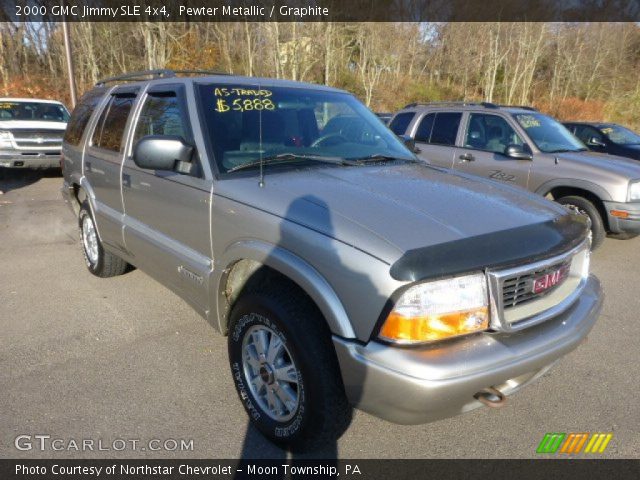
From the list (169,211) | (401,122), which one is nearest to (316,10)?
(401,122)

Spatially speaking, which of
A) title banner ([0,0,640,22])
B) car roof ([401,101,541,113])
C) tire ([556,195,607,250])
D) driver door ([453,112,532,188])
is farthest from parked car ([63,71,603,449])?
title banner ([0,0,640,22])

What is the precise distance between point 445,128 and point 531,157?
151cm

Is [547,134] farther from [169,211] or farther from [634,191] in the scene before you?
[169,211]

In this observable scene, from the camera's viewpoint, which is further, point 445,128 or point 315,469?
point 445,128

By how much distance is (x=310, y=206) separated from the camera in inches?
90.4

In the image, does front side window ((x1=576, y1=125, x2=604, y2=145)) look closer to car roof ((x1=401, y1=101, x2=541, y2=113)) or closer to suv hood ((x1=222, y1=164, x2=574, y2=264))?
car roof ((x1=401, y1=101, x2=541, y2=113))

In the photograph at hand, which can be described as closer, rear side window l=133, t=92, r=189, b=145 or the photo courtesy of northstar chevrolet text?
the photo courtesy of northstar chevrolet text

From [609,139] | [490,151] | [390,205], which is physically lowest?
[609,139]

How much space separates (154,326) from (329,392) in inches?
88.6

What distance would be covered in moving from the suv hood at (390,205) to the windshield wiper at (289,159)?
137 millimetres

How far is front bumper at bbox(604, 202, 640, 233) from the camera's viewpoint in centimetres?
562

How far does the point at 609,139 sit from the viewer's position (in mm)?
10812

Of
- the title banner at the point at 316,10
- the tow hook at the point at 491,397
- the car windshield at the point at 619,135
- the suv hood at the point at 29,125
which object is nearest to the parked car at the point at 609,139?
the car windshield at the point at 619,135

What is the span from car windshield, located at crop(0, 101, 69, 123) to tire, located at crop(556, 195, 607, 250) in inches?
453
